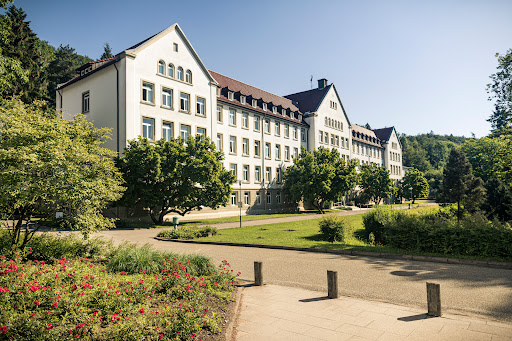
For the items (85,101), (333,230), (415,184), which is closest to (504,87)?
(333,230)

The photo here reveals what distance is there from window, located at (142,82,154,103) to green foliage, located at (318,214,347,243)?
21.7 metres

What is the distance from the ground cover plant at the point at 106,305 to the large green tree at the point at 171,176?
1899 cm

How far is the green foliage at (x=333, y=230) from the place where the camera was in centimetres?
1938

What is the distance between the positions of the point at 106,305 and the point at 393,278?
303 inches

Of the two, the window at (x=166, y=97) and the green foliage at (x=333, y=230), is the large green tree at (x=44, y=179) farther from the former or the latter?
the window at (x=166, y=97)

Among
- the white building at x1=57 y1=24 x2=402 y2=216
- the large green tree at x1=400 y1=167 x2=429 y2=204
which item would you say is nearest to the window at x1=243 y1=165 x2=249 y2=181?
the white building at x1=57 y1=24 x2=402 y2=216

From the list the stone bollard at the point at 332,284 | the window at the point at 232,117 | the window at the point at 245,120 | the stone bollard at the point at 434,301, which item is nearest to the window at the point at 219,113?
the window at the point at 232,117

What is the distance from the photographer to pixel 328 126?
63031mm

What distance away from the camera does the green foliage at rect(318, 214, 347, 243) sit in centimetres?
1938

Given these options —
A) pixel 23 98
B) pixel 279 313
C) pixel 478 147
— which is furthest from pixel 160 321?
pixel 478 147

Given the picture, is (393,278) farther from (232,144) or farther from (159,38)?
(232,144)

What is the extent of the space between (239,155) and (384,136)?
58.2 meters

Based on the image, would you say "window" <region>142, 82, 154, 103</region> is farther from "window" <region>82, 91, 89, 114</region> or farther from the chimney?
the chimney

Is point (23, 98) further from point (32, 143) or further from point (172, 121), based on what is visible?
point (32, 143)
